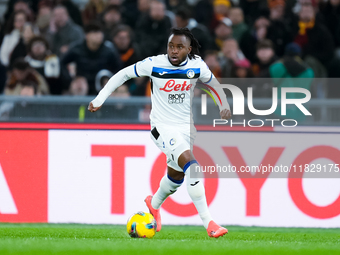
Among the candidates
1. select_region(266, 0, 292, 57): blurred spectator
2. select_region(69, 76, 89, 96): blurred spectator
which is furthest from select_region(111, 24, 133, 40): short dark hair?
select_region(266, 0, 292, 57): blurred spectator

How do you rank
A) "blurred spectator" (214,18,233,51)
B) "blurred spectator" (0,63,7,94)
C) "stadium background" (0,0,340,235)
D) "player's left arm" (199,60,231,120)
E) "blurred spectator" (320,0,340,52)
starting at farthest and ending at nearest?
"blurred spectator" (320,0,340,52)
"blurred spectator" (214,18,233,51)
"blurred spectator" (0,63,7,94)
"stadium background" (0,0,340,235)
"player's left arm" (199,60,231,120)

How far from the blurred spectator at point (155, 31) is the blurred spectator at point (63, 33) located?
3.82ft

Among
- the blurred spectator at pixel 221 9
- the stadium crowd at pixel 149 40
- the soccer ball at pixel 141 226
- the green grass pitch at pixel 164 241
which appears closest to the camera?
the green grass pitch at pixel 164 241

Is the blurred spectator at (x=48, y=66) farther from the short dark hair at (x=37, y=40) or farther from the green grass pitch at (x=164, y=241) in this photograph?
the green grass pitch at (x=164, y=241)

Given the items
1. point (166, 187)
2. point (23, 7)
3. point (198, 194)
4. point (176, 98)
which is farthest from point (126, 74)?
point (23, 7)

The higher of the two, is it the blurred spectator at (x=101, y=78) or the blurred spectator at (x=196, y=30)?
the blurred spectator at (x=196, y=30)

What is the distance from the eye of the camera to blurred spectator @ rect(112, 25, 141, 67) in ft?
33.0

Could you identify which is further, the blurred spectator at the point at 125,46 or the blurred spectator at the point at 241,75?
the blurred spectator at the point at 125,46

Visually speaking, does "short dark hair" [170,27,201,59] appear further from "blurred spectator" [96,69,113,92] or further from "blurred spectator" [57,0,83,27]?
"blurred spectator" [57,0,83,27]

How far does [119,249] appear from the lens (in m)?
5.38

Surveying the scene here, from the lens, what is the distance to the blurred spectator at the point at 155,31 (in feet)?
34.6

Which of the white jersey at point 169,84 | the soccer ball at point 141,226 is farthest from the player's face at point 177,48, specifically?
the soccer ball at point 141,226

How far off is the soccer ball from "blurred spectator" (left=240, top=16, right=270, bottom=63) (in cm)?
503

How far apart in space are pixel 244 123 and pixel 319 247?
2.49 metres
